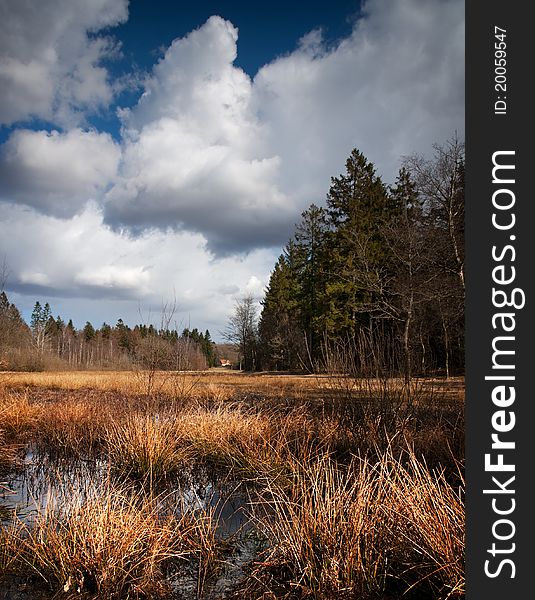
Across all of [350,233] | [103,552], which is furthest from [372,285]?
[103,552]

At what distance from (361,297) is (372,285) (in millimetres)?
13027

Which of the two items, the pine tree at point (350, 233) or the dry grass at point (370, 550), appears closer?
the dry grass at point (370, 550)

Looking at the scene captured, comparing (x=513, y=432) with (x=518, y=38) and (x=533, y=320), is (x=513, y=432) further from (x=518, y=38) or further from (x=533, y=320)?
(x=518, y=38)

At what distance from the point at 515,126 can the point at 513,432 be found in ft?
3.60

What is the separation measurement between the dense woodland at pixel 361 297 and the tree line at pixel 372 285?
6 centimetres

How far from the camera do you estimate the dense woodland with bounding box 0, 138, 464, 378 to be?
6711 mm

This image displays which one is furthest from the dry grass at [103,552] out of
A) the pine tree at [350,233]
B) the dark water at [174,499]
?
the pine tree at [350,233]

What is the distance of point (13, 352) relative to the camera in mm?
31359

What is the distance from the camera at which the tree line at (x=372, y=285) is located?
20.5 ft

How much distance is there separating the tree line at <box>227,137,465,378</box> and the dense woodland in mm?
58

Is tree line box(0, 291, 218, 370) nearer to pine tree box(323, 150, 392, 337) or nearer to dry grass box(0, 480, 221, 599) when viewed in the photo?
dry grass box(0, 480, 221, 599)

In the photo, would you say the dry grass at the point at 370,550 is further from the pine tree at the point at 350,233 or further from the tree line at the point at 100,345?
the pine tree at the point at 350,233

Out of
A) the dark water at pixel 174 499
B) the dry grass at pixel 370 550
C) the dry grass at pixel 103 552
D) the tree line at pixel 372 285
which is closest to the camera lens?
the dry grass at pixel 370 550

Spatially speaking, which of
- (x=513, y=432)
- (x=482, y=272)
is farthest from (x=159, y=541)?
(x=482, y=272)
